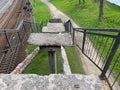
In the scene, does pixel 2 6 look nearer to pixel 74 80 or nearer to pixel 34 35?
pixel 34 35

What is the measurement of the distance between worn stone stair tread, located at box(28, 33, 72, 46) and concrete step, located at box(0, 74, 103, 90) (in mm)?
4616

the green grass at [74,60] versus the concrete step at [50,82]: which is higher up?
the concrete step at [50,82]

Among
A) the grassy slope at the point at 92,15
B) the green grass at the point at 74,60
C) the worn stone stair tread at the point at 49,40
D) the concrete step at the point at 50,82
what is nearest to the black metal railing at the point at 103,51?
the concrete step at the point at 50,82

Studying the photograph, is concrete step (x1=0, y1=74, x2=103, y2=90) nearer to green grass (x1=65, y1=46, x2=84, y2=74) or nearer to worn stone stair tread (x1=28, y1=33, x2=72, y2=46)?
worn stone stair tread (x1=28, y1=33, x2=72, y2=46)

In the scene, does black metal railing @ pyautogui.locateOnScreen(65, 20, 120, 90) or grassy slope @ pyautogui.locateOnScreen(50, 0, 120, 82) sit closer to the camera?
black metal railing @ pyautogui.locateOnScreen(65, 20, 120, 90)

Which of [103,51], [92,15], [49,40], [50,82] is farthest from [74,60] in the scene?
[92,15]

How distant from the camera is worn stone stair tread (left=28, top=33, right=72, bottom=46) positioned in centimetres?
788

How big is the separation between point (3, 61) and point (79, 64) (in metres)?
4.78

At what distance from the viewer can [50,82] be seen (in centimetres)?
310

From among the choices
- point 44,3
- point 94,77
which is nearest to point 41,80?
point 94,77

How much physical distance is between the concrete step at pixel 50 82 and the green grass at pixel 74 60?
7388 mm

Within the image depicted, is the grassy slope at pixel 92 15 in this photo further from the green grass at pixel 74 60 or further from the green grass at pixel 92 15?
the green grass at pixel 74 60

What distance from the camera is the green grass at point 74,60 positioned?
10916 millimetres

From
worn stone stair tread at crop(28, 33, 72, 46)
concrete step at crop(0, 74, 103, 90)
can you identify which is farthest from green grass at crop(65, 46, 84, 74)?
concrete step at crop(0, 74, 103, 90)
